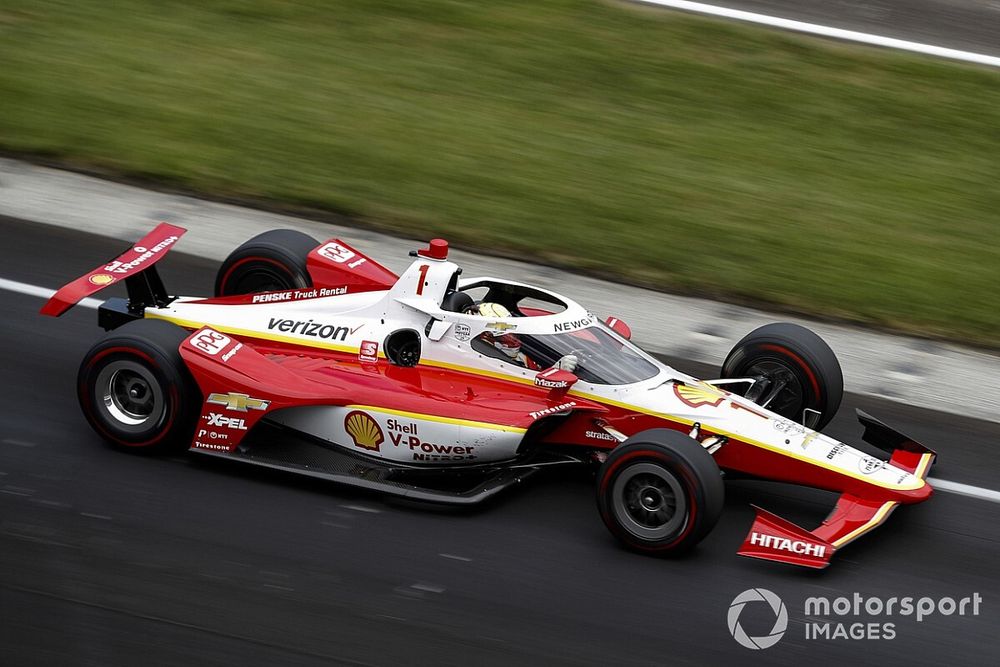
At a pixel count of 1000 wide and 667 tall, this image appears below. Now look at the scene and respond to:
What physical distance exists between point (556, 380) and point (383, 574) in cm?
160

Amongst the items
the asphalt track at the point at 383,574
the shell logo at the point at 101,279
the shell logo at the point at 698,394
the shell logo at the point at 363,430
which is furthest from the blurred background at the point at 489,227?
the shell logo at the point at 101,279

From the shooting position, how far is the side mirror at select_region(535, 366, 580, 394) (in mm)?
7848

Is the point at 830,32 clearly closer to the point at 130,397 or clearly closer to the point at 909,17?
the point at 909,17

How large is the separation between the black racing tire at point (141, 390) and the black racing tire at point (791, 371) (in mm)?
3677

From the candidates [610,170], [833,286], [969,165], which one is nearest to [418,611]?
[833,286]

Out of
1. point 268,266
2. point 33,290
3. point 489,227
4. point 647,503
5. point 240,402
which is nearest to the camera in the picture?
point 647,503

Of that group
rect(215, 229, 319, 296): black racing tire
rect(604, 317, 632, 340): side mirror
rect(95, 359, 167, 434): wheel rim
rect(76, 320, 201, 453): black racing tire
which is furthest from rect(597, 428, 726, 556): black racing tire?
rect(215, 229, 319, 296): black racing tire

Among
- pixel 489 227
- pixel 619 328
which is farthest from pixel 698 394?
pixel 489 227

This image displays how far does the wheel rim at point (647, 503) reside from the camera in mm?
7250

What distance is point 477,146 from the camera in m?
13.9

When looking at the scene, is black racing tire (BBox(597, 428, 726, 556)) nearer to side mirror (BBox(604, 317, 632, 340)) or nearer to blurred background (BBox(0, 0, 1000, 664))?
blurred background (BBox(0, 0, 1000, 664))

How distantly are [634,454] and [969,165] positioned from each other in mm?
8525

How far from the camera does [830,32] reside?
55.7 ft

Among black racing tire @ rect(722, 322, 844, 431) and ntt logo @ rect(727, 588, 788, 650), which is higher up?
black racing tire @ rect(722, 322, 844, 431)
